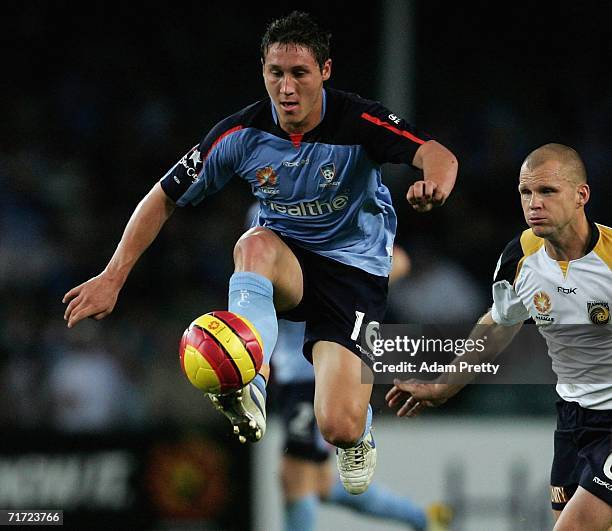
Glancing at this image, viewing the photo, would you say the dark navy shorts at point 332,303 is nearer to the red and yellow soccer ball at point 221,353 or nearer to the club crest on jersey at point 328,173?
the club crest on jersey at point 328,173

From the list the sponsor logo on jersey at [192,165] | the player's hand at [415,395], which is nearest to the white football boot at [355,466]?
the player's hand at [415,395]

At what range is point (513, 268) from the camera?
5008 mm

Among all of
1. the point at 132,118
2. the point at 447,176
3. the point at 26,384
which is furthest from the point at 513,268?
the point at 132,118

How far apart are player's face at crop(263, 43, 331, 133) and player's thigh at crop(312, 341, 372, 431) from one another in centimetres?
106

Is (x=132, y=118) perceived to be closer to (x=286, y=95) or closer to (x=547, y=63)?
(x=547, y=63)

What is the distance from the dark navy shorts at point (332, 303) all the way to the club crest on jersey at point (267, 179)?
0.88 feet

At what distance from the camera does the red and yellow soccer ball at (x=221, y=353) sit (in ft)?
14.9

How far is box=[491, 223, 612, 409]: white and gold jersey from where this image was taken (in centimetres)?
478

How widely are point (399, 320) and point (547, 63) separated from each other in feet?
13.9

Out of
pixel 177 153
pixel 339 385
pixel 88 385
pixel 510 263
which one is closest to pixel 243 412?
pixel 339 385

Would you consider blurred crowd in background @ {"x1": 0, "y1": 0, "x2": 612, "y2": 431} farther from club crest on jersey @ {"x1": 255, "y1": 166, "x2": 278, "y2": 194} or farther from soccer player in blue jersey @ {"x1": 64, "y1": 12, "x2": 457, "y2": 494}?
club crest on jersey @ {"x1": 255, "y1": 166, "x2": 278, "y2": 194}

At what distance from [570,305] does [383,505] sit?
10.5 feet

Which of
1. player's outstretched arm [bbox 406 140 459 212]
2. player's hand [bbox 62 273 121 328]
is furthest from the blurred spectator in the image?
player's outstretched arm [bbox 406 140 459 212]

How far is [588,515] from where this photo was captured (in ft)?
15.0
